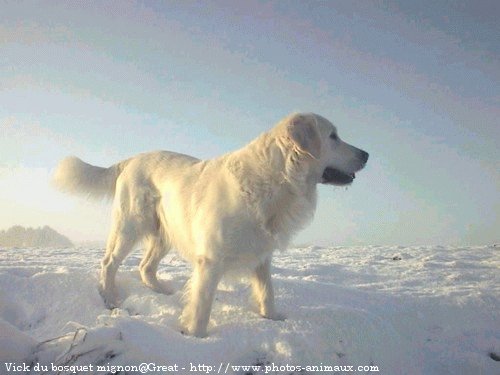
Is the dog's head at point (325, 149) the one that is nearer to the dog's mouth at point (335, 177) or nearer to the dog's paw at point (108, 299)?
the dog's mouth at point (335, 177)

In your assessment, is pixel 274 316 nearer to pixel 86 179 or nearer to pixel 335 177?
pixel 335 177

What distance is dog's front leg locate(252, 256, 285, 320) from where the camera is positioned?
11.7ft

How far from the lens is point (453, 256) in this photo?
7.09 metres

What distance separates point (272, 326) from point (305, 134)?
178 cm

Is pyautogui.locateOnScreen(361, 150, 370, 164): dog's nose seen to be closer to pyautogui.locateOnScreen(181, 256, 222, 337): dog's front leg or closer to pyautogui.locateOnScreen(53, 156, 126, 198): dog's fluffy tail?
pyautogui.locateOnScreen(181, 256, 222, 337): dog's front leg

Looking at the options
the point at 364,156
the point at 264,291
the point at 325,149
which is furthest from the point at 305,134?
the point at 264,291

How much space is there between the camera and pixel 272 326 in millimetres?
2969

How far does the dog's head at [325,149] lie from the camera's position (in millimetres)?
3506

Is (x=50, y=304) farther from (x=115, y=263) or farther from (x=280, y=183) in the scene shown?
(x=280, y=183)

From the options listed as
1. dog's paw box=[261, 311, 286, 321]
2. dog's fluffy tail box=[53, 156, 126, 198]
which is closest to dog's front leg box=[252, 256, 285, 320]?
dog's paw box=[261, 311, 286, 321]

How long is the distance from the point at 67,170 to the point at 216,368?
4174 mm

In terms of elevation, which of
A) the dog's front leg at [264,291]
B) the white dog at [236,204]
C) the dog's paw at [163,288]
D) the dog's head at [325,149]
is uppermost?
the dog's head at [325,149]

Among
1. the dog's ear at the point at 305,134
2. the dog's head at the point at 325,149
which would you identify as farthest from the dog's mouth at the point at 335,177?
the dog's ear at the point at 305,134

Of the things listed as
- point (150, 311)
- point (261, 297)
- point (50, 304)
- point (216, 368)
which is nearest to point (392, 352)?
point (261, 297)
